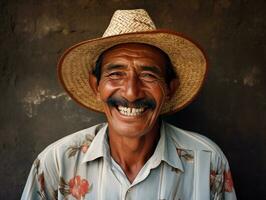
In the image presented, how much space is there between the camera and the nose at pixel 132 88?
207 centimetres

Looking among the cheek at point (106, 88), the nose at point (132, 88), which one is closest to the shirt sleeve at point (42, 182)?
the cheek at point (106, 88)

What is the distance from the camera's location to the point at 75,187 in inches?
88.6

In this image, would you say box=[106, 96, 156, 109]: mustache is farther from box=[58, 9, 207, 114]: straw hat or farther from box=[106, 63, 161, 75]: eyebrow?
box=[58, 9, 207, 114]: straw hat

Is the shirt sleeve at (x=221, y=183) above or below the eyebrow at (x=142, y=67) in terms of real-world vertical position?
below

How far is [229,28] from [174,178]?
976 millimetres

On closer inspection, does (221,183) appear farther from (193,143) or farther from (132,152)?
(132,152)

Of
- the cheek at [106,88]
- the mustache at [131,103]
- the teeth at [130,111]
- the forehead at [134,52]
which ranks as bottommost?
the teeth at [130,111]

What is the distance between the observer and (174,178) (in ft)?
7.38

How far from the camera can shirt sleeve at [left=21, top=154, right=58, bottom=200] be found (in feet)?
7.41

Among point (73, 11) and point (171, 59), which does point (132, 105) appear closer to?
point (171, 59)

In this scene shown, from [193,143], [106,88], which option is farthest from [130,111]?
[193,143]

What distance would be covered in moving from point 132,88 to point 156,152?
0.39m

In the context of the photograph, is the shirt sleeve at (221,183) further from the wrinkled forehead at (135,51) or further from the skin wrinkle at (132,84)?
the wrinkled forehead at (135,51)

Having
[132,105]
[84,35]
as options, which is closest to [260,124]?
[132,105]
